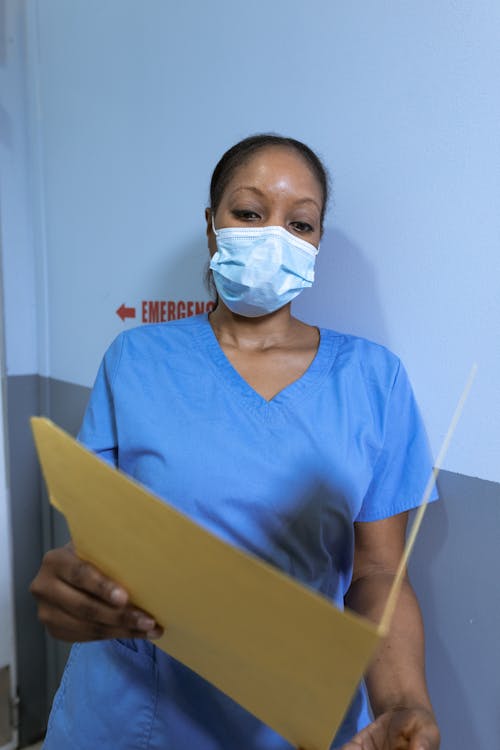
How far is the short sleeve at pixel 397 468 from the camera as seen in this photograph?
674 mm

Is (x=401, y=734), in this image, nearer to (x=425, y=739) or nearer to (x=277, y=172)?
(x=425, y=739)

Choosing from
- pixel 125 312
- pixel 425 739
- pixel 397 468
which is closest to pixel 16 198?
pixel 125 312

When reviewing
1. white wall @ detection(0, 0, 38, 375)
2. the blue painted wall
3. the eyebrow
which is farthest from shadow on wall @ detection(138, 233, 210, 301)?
white wall @ detection(0, 0, 38, 375)

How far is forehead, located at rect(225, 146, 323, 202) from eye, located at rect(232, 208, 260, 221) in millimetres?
34

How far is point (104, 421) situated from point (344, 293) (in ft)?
1.45

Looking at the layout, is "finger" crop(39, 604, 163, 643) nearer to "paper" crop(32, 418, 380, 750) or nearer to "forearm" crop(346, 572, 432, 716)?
"paper" crop(32, 418, 380, 750)

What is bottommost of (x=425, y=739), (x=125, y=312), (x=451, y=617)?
(x=451, y=617)

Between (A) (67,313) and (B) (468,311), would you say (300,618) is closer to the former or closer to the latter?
(B) (468,311)

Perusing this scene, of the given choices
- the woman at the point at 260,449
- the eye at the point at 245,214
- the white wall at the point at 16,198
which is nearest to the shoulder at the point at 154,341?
the woman at the point at 260,449

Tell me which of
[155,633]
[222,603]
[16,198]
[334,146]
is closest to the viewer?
[222,603]

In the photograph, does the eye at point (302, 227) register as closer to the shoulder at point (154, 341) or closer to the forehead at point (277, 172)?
the forehead at point (277, 172)

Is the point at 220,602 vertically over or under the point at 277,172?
under

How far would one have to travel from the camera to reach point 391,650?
2.00 feet

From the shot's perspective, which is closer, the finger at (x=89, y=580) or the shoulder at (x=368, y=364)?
the finger at (x=89, y=580)
